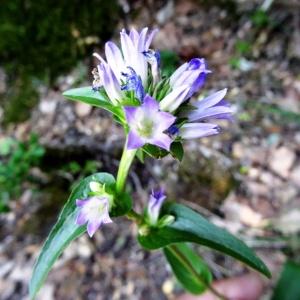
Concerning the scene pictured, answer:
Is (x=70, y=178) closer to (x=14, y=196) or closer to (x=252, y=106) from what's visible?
(x=14, y=196)

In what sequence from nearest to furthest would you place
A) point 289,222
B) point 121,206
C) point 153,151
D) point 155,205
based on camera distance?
point 153,151 → point 121,206 → point 155,205 → point 289,222

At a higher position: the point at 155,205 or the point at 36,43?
the point at 36,43

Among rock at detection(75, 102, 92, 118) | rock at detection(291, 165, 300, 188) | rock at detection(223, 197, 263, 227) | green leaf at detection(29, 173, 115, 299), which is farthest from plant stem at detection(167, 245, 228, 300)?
rock at detection(75, 102, 92, 118)

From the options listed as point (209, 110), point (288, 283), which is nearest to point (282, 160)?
point (288, 283)

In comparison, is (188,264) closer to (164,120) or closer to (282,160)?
(164,120)

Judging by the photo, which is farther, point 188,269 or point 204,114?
point 188,269

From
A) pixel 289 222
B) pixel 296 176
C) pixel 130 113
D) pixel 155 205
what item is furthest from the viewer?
pixel 296 176
